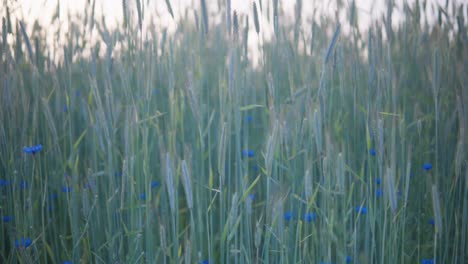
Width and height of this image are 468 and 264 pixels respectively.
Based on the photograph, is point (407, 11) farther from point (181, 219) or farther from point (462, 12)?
point (181, 219)

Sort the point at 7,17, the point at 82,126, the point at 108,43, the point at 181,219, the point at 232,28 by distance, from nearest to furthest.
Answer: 1. the point at 232,28
2. the point at 108,43
3. the point at 7,17
4. the point at 181,219
5. the point at 82,126

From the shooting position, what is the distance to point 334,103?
1.53m

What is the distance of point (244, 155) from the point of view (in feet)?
3.24

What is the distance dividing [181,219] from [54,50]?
2.01ft

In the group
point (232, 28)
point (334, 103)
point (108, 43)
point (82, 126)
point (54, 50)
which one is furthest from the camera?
point (82, 126)

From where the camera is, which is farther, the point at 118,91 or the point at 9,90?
the point at 118,91

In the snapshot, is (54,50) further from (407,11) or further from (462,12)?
(462,12)

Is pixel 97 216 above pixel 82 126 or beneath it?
beneath

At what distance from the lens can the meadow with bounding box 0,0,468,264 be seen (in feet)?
2.72

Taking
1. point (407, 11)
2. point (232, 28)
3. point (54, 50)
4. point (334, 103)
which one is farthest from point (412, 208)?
point (54, 50)

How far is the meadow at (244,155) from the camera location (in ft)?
2.72

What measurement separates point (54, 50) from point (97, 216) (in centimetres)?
51

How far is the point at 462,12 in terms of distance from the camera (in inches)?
51.6

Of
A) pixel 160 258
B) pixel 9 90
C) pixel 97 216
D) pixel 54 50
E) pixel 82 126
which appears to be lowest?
pixel 160 258
